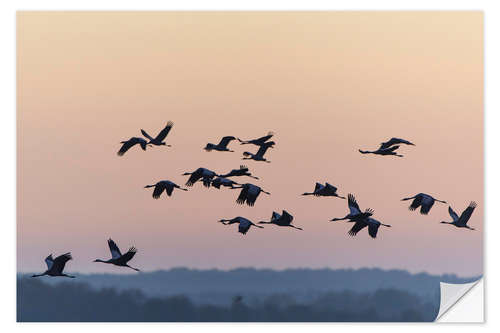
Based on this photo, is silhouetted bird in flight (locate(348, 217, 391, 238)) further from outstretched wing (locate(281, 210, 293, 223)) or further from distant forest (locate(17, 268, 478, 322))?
outstretched wing (locate(281, 210, 293, 223))

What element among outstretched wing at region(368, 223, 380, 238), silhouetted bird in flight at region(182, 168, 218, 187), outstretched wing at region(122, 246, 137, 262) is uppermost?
silhouetted bird in flight at region(182, 168, 218, 187)

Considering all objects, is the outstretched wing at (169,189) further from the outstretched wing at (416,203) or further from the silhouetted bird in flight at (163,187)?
the outstretched wing at (416,203)

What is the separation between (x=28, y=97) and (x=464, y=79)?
3.89 meters

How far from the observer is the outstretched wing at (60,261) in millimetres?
8867

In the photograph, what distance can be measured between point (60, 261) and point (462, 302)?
357 cm

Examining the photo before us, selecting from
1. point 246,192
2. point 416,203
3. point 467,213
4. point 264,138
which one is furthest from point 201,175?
point 467,213

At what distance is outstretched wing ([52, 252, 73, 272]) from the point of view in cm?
887

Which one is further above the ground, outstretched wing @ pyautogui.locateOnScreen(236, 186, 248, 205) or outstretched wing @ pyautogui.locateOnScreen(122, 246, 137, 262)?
outstretched wing @ pyautogui.locateOnScreen(236, 186, 248, 205)

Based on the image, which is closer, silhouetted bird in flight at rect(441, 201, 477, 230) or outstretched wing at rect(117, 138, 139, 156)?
silhouetted bird in flight at rect(441, 201, 477, 230)

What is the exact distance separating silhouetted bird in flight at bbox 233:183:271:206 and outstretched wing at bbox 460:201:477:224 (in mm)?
1770

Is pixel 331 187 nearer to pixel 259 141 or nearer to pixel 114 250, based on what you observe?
pixel 259 141

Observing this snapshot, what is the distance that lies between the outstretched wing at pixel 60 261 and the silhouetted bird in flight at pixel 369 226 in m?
2.50

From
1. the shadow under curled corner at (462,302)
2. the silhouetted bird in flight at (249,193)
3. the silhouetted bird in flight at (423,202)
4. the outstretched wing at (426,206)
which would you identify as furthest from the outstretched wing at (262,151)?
the shadow under curled corner at (462,302)

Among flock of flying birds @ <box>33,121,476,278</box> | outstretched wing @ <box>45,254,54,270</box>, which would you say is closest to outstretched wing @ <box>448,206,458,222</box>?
flock of flying birds @ <box>33,121,476,278</box>
